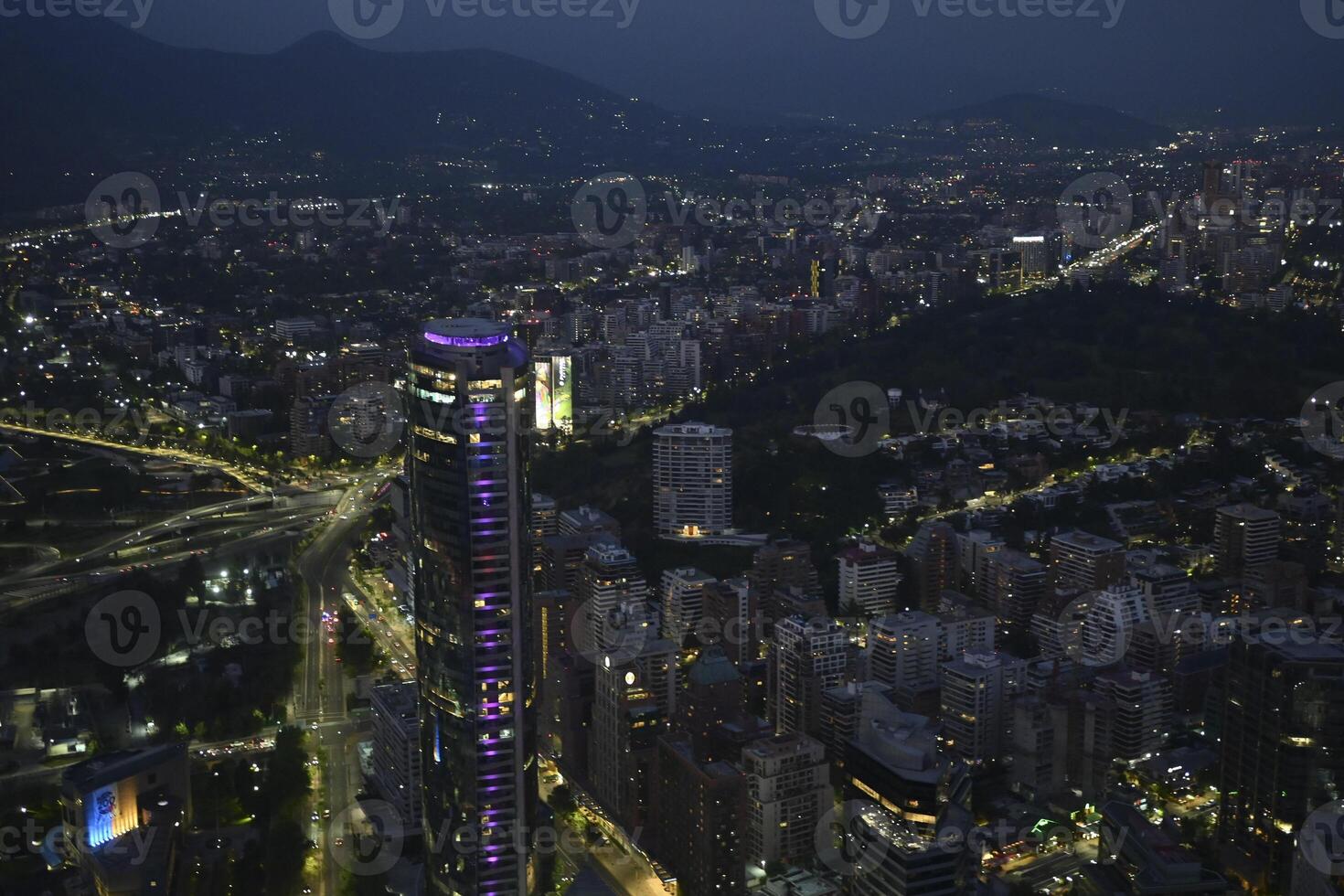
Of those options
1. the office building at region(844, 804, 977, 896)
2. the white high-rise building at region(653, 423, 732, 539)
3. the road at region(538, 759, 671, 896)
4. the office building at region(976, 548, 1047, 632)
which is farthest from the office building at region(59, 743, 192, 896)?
the office building at region(976, 548, 1047, 632)

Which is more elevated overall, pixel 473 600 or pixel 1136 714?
pixel 473 600

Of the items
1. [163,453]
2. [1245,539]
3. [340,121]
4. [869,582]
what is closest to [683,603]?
[869,582]

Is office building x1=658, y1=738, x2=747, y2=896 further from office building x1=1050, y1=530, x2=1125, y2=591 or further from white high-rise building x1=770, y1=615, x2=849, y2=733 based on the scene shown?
office building x1=1050, y1=530, x2=1125, y2=591

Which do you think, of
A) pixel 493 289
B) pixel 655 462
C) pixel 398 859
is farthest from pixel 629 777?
pixel 493 289

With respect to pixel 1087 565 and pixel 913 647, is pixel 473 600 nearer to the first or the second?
pixel 913 647

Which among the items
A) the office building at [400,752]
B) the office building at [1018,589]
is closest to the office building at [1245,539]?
the office building at [1018,589]

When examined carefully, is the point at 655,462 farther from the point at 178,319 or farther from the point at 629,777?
the point at 178,319
